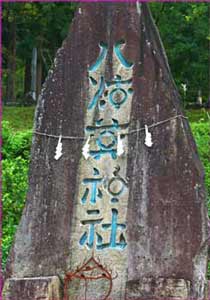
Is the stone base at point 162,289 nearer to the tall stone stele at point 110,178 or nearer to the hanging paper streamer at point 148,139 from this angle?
the tall stone stele at point 110,178

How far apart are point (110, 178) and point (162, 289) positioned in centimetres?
85

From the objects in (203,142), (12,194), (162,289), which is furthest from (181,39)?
(162,289)

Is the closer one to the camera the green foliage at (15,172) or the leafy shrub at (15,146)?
the green foliage at (15,172)

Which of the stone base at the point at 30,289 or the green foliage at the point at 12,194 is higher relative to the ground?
the green foliage at the point at 12,194

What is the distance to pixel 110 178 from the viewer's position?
5234 millimetres

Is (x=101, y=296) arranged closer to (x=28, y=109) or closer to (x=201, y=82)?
(x=28, y=109)

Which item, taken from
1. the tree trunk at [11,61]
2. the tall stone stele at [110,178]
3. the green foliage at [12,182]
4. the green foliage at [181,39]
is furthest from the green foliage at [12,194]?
the tree trunk at [11,61]

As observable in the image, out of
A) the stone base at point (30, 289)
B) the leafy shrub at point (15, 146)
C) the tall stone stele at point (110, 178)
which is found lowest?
the stone base at point (30, 289)

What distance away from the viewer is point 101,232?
17.0ft

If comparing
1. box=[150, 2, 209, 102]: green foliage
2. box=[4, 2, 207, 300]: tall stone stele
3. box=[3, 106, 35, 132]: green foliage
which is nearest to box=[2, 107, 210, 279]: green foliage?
box=[4, 2, 207, 300]: tall stone stele

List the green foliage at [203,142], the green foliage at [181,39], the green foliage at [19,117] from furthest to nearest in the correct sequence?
the green foliage at [181,39]
the green foliage at [19,117]
the green foliage at [203,142]

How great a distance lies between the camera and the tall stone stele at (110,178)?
5.01m

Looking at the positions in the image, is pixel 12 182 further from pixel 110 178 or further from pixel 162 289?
pixel 162 289

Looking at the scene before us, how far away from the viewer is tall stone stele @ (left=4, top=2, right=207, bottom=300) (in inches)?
197
